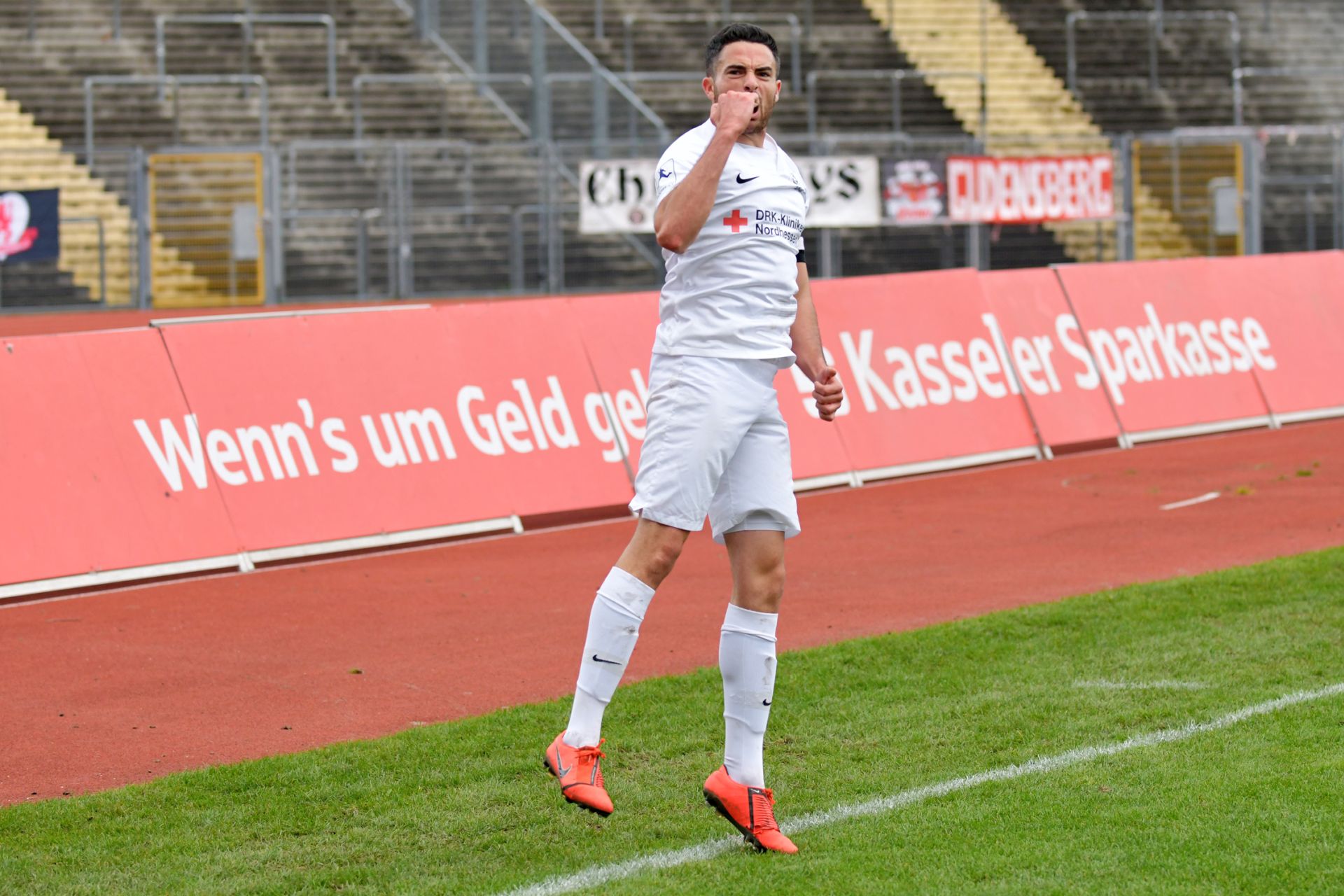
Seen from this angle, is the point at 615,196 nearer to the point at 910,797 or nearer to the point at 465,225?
the point at 465,225

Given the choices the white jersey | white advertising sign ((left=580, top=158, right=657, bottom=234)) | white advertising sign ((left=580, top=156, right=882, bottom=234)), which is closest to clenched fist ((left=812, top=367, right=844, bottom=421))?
the white jersey

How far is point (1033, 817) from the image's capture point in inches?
206

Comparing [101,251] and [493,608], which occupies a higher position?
[493,608]

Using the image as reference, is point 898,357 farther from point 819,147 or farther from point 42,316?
point 42,316

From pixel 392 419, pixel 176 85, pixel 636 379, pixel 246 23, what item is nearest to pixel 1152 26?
pixel 246 23

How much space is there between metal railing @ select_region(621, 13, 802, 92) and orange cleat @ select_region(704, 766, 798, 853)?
25856 millimetres

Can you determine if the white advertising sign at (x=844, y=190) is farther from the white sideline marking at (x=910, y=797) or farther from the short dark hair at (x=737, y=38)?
the short dark hair at (x=737, y=38)

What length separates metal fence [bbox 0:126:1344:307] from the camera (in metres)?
24.2

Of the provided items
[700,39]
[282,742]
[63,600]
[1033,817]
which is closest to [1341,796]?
[1033,817]

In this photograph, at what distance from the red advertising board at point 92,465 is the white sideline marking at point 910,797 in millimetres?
5877

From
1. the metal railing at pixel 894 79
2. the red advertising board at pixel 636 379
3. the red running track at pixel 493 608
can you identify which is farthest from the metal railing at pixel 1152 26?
the red advertising board at pixel 636 379

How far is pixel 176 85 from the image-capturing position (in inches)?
1029

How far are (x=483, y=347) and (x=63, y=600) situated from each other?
345 cm

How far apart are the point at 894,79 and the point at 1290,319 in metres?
13.6
